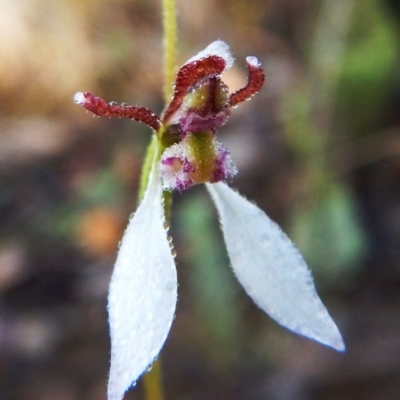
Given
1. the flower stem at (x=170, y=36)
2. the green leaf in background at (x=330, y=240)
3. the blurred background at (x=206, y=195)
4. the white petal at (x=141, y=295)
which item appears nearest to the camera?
the white petal at (x=141, y=295)

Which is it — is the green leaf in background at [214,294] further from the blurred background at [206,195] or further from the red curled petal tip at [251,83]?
the red curled petal tip at [251,83]

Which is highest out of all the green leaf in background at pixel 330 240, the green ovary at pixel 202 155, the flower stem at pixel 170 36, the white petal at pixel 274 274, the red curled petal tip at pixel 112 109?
the green leaf in background at pixel 330 240

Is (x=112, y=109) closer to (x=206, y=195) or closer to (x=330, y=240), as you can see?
(x=330, y=240)

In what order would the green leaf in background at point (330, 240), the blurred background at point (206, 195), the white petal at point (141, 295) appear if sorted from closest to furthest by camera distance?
the white petal at point (141, 295) → the blurred background at point (206, 195) → the green leaf in background at point (330, 240)

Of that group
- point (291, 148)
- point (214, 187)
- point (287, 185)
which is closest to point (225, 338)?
point (287, 185)

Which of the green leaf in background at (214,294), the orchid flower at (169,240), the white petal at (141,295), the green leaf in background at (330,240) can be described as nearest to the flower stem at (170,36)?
the orchid flower at (169,240)

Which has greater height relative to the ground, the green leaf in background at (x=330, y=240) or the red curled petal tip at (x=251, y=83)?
the green leaf in background at (x=330, y=240)
